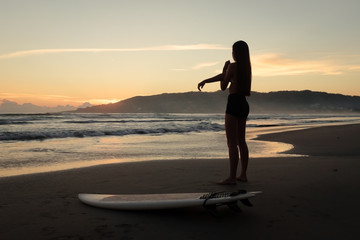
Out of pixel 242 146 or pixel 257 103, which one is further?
pixel 257 103

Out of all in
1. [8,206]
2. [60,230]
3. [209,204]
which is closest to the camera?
[60,230]

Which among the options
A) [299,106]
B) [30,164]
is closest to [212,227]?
[30,164]

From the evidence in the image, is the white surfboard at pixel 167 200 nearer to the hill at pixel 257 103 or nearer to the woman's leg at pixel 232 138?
the woman's leg at pixel 232 138

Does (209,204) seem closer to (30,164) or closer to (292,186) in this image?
(292,186)

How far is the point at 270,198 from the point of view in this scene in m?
3.35

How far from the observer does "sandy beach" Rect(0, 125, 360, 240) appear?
242 cm

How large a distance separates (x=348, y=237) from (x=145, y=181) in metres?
2.66

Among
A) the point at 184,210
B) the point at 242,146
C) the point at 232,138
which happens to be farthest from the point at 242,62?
the point at 184,210

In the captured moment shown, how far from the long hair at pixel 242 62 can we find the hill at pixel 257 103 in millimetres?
130610

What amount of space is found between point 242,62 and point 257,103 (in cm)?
14996

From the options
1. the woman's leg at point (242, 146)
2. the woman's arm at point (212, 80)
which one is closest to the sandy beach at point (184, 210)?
the woman's leg at point (242, 146)

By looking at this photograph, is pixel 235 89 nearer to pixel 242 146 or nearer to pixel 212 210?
pixel 242 146

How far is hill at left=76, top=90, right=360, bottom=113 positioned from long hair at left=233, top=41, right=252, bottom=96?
131 meters

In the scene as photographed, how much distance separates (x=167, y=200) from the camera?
2.83 m
